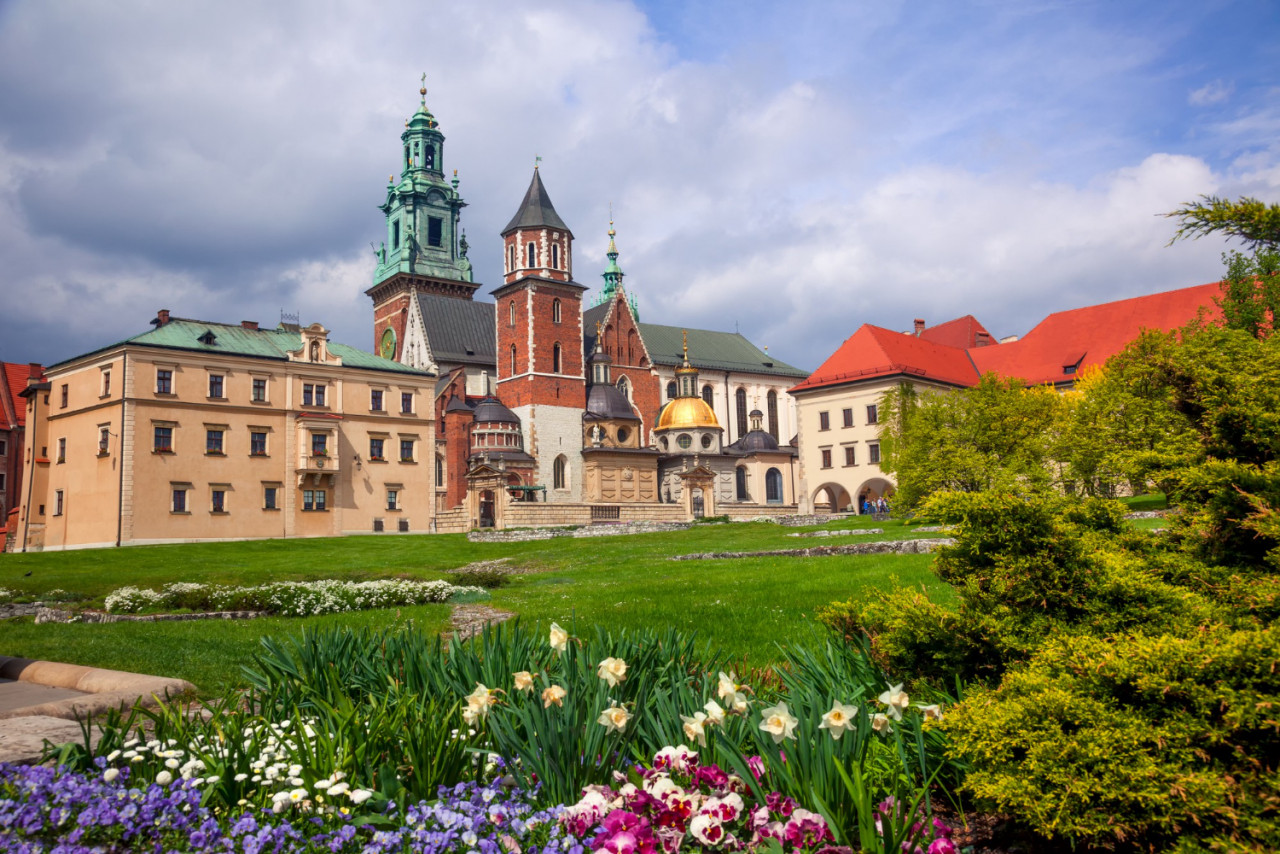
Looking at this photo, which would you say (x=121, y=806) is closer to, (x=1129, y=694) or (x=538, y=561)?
(x=1129, y=694)

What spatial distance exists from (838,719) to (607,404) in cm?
6368

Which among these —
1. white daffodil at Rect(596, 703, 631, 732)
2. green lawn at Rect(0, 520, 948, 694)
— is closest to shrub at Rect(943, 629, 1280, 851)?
white daffodil at Rect(596, 703, 631, 732)

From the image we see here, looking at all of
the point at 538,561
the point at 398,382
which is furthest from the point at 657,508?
the point at 538,561

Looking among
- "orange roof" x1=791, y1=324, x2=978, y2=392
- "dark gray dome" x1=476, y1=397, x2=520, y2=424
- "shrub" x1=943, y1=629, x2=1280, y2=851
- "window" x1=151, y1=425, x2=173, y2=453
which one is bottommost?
"shrub" x1=943, y1=629, x2=1280, y2=851

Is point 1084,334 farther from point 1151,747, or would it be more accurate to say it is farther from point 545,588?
point 1151,747

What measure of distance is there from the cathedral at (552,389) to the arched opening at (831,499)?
3521mm

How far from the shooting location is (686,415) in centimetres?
7088

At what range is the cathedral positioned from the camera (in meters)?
60.8

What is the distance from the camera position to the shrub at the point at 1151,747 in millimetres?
3053

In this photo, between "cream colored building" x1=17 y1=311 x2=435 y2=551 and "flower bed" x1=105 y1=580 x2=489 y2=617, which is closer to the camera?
"flower bed" x1=105 y1=580 x2=489 y2=617

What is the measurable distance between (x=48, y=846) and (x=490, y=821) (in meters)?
1.57

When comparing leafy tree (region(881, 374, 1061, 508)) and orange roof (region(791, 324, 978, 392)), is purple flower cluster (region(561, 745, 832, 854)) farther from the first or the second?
orange roof (region(791, 324, 978, 392))

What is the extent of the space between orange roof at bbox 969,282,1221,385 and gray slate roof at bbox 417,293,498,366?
3720 cm

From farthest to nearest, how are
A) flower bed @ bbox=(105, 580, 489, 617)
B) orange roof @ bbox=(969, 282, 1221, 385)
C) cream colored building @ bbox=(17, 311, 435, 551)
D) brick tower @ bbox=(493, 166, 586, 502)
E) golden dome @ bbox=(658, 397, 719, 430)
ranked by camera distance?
golden dome @ bbox=(658, 397, 719, 430) < brick tower @ bbox=(493, 166, 586, 502) < orange roof @ bbox=(969, 282, 1221, 385) < cream colored building @ bbox=(17, 311, 435, 551) < flower bed @ bbox=(105, 580, 489, 617)
